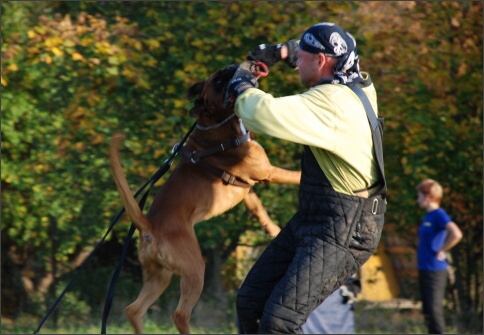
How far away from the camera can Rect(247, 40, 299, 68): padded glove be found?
14.5 feet

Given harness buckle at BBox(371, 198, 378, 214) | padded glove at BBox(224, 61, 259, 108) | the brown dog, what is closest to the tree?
the brown dog

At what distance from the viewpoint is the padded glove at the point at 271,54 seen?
14.5 feet

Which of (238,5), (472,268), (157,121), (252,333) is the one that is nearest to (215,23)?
(238,5)

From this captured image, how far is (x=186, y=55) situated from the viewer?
9.53 m

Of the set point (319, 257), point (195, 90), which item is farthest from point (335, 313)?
point (319, 257)

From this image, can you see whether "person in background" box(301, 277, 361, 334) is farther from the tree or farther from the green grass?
the tree

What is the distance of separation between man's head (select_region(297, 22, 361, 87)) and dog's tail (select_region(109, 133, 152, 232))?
1237 millimetres

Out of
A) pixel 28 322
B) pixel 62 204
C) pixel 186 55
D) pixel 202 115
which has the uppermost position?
pixel 202 115

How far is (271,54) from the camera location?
4445 millimetres

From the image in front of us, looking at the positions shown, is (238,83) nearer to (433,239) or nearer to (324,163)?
(324,163)

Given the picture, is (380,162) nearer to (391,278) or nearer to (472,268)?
(472,268)

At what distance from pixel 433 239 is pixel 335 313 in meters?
1.10

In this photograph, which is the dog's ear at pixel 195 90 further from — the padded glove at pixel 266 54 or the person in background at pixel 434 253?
the person in background at pixel 434 253

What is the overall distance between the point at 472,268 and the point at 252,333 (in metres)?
7.43
